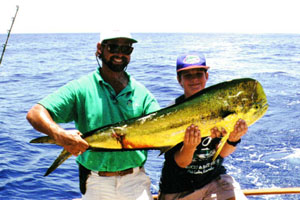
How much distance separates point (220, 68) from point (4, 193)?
54.7 ft

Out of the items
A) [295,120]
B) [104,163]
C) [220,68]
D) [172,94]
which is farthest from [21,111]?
[220,68]

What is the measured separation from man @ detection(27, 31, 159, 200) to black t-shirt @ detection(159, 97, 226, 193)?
0.24 metres

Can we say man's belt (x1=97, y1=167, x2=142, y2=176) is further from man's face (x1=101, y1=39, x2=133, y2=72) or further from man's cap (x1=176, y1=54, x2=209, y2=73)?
man's cap (x1=176, y1=54, x2=209, y2=73)

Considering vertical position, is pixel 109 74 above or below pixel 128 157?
above

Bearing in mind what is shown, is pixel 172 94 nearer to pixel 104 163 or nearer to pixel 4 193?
pixel 4 193

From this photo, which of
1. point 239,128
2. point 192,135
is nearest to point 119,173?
point 192,135

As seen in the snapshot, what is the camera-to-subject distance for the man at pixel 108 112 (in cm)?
260

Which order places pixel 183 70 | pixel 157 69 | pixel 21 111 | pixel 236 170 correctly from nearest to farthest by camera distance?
1. pixel 183 70
2. pixel 236 170
3. pixel 21 111
4. pixel 157 69

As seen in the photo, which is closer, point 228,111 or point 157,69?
point 228,111

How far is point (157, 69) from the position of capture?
20281 millimetres

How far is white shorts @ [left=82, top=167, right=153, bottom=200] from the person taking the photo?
8.68ft

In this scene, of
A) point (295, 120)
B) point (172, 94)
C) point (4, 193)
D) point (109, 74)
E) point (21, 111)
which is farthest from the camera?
point (172, 94)

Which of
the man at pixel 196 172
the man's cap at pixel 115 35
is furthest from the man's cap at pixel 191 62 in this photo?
the man's cap at pixel 115 35

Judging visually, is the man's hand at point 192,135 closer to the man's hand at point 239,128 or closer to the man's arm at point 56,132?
the man's hand at point 239,128
